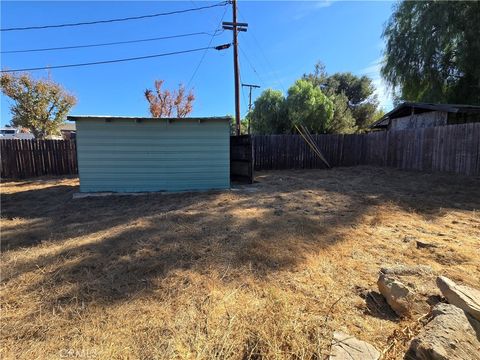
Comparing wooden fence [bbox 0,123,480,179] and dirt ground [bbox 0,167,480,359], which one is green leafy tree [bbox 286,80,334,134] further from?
dirt ground [bbox 0,167,480,359]

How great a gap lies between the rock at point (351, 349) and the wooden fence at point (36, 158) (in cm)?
1250

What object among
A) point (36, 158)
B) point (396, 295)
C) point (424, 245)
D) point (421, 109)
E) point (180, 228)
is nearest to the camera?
point (396, 295)

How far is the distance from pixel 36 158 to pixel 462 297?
523 inches

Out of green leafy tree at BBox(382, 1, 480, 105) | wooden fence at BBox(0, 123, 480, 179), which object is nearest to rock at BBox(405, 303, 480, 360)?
wooden fence at BBox(0, 123, 480, 179)

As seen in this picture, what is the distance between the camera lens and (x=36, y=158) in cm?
1133

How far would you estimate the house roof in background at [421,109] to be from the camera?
35.3 feet

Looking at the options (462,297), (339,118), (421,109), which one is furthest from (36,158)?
(339,118)

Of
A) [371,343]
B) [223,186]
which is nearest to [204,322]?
[371,343]

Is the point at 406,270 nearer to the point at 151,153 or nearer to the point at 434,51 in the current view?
the point at 151,153

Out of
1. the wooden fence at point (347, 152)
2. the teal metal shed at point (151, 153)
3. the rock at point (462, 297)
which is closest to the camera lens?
the rock at point (462, 297)

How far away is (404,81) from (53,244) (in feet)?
53.6

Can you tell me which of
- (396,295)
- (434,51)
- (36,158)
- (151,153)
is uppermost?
(434,51)

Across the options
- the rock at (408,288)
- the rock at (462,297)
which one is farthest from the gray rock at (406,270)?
the rock at (462,297)

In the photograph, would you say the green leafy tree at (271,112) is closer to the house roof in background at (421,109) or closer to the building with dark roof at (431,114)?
the house roof in background at (421,109)
